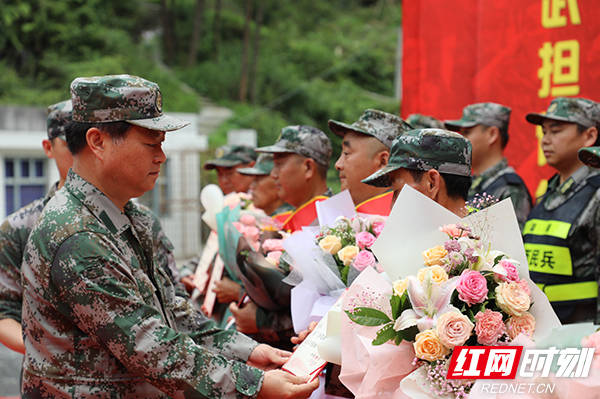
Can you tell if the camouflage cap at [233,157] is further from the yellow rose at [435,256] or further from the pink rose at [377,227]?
the yellow rose at [435,256]

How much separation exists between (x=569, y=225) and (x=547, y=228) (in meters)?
0.15

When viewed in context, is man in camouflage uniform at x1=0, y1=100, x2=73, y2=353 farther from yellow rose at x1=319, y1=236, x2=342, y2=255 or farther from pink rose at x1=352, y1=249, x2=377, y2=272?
pink rose at x1=352, y1=249, x2=377, y2=272

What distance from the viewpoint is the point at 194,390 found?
216 cm

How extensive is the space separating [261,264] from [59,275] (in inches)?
45.9

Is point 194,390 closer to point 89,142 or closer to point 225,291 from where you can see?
point 89,142

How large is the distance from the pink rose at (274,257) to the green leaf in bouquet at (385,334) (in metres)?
1.18

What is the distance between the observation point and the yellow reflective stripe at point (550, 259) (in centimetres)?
381

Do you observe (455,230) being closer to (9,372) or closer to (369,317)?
(369,317)

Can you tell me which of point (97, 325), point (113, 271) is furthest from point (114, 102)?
point (97, 325)

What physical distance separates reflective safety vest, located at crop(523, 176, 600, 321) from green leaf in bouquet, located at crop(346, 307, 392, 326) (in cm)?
211

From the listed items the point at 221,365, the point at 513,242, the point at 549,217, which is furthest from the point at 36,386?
the point at 549,217

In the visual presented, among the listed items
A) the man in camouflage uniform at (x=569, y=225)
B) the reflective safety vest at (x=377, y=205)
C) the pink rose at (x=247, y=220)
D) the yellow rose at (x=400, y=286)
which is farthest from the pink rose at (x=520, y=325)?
the pink rose at (x=247, y=220)

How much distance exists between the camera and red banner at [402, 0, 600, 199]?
5.14 m

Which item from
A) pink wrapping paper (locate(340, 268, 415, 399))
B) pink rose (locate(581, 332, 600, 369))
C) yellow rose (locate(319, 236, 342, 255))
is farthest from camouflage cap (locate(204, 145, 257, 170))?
pink rose (locate(581, 332, 600, 369))
